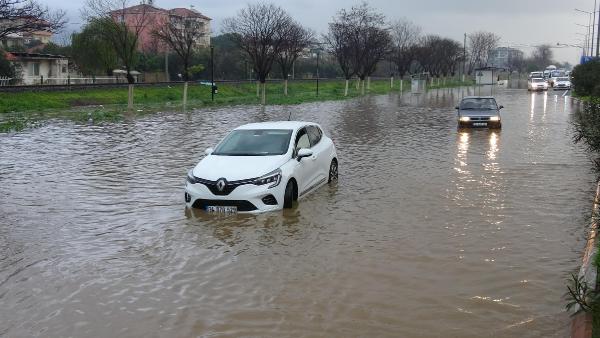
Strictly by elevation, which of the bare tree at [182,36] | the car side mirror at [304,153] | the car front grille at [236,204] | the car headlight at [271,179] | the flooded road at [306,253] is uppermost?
the bare tree at [182,36]

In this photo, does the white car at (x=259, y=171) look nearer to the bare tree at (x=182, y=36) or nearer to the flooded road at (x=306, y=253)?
the flooded road at (x=306, y=253)

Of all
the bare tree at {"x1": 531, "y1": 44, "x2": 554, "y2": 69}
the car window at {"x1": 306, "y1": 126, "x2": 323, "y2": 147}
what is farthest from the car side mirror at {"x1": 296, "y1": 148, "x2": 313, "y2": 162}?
the bare tree at {"x1": 531, "y1": 44, "x2": 554, "y2": 69}

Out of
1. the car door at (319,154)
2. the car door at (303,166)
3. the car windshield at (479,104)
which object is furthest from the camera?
the car windshield at (479,104)

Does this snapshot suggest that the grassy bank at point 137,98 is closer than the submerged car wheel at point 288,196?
No

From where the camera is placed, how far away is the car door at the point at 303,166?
10.7m

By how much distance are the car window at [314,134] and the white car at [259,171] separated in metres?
0.03

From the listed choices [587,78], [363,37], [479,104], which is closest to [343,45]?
[363,37]

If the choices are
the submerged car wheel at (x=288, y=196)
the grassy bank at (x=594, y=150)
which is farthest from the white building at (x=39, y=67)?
the grassy bank at (x=594, y=150)

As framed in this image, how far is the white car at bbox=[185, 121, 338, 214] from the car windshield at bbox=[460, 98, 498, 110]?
550 inches

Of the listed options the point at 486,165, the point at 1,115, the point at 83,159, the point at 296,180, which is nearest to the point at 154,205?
the point at 296,180

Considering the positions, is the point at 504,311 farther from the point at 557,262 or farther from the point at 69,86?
the point at 69,86

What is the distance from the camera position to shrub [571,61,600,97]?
124ft

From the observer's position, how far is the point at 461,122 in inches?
925

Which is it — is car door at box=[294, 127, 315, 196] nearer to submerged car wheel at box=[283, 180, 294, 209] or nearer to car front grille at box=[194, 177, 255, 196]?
submerged car wheel at box=[283, 180, 294, 209]
